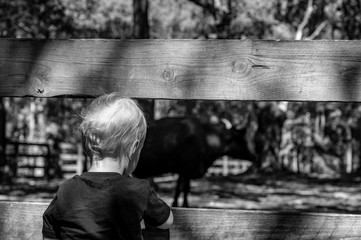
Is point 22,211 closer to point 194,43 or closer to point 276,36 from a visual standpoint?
point 194,43

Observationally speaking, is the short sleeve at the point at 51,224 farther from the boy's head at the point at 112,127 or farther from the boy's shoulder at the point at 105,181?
the boy's head at the point at 112,127

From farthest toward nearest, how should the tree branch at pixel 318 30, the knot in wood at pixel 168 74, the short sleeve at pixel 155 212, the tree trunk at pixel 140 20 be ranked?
the tree branch at pixel 318 30 → the tree trunk at pixel 140 20 → the knot in wood at pixel 168 74 → the short sleeve at pixel 155 212

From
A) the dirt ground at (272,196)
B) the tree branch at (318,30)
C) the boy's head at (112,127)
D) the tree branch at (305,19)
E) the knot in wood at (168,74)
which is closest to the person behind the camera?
the boy's head at (112,127)

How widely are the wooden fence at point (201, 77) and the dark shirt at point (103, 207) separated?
356 millimetres

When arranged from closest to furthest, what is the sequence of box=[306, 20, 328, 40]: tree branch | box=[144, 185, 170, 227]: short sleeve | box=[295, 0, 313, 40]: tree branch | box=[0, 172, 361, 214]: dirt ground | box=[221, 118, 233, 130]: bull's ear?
box=[144, 185, 170, 227]: short sleeve < box=[0, 172, 361, 214]: dirt ground < box=[221, 118, 233, 130]: bull's ear < box=[295, 0, 313, 40]: tree branch < box=[306, 20, 328, 40]: tree branch

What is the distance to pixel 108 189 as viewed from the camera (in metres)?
2.51

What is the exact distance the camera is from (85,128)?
247cm

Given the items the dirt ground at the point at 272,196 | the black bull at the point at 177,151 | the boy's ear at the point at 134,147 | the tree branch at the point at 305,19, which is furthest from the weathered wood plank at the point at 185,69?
the tree branch at the point at 305,19

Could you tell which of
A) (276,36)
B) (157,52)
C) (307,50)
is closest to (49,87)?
(157,52)

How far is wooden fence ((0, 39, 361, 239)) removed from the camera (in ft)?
9.25

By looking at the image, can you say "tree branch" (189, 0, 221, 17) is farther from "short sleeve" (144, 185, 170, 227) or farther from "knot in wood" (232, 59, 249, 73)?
"short sleeve" (144, 185, 170, 227)

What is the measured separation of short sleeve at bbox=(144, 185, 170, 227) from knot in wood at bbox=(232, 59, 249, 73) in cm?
72

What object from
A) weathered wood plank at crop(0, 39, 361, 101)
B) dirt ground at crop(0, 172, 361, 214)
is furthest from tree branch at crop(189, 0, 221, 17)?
weathered wood plank at crop(0, 39, 361, 101)

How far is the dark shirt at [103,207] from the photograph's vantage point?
97.3 inches
